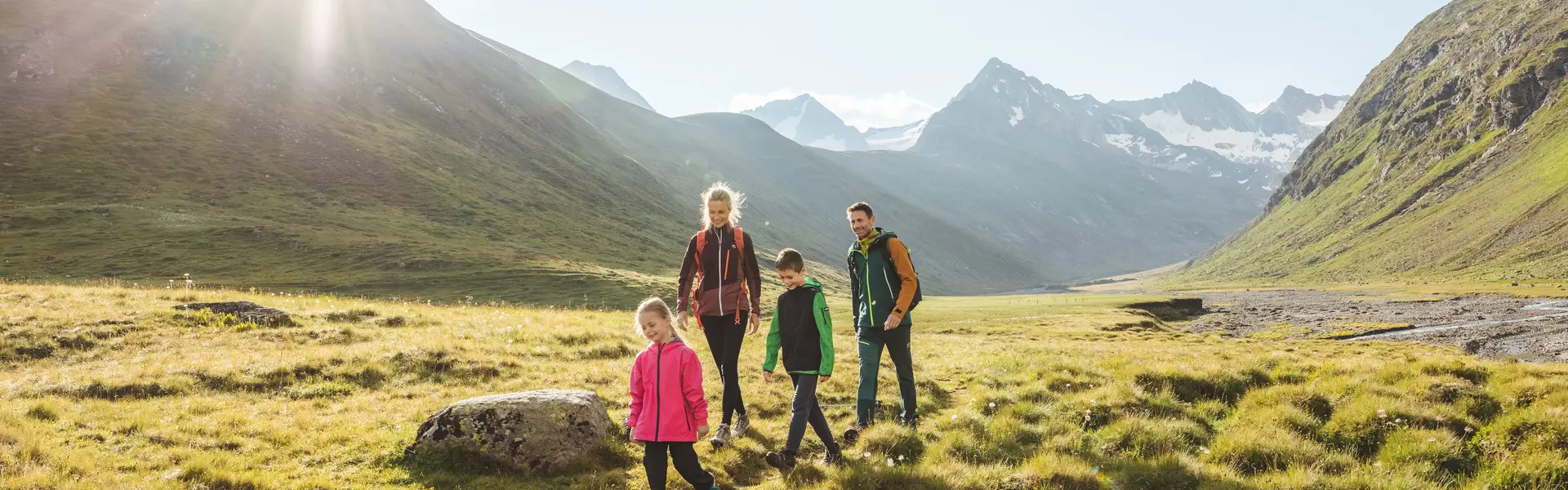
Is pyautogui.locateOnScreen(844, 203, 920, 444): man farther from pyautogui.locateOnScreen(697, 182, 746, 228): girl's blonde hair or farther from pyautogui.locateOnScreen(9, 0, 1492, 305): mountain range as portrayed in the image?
pyautogui.locateOnScreen(9, 0, 1492, 305): mountain range

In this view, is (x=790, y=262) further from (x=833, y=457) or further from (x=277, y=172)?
(x=277, y=172)

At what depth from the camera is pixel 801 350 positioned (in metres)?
8.64

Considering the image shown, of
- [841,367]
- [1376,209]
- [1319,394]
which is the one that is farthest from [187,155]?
[1376,209]

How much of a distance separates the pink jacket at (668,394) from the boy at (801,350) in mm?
1443

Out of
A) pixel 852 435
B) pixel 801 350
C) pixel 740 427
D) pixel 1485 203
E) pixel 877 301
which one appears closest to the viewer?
pixel 801 350

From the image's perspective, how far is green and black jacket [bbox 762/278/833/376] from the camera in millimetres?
8625

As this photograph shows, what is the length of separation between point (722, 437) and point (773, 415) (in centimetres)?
260

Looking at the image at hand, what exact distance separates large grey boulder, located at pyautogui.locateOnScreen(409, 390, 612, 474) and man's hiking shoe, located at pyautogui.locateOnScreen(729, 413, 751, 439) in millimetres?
2174

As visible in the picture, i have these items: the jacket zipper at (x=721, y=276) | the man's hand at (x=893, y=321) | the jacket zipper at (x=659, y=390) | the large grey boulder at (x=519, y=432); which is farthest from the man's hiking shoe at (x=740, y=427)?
the jacket zipper at (x=659, y=390)

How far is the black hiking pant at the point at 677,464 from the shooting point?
23.1 feet

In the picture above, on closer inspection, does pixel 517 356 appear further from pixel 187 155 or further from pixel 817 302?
pixel 187 155

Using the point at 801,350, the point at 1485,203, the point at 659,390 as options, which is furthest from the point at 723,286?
the point at 1485,203

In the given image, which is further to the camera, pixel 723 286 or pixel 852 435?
pixel 723 286

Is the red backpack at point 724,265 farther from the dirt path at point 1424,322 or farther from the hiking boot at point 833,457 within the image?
the dirt path at point 1424,322
